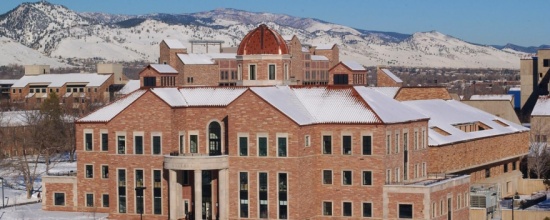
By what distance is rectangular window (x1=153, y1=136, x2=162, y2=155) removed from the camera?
69812 mm

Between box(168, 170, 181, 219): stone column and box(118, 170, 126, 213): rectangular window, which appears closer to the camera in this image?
box(168, 170, 181, 219): stone column

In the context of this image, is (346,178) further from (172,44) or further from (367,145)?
(172,44)

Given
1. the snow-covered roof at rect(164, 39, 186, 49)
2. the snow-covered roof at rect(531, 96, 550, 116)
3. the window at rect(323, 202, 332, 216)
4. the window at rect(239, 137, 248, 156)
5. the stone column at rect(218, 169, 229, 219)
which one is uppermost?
the snow-covered roof at rect(164, 39, 186, 49)

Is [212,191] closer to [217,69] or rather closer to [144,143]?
[144,143]

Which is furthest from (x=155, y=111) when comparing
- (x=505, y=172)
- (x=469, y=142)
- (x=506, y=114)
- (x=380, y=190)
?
(x=506, y=114)

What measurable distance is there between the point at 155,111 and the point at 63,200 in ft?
30.2

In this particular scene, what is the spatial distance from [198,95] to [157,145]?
12.9ft

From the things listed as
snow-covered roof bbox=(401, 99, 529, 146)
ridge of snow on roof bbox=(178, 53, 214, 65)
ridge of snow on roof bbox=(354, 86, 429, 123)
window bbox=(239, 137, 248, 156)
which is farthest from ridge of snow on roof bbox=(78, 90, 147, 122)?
ridge of snow on roof bbox=(178, 53, 214, 65)

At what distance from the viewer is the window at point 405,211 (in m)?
65.6

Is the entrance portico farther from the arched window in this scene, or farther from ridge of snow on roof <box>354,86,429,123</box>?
ridge of snow on roof <box>354,86,429,123</box>

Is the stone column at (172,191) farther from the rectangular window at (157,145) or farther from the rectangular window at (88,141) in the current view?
the rectangular window at (88,141)

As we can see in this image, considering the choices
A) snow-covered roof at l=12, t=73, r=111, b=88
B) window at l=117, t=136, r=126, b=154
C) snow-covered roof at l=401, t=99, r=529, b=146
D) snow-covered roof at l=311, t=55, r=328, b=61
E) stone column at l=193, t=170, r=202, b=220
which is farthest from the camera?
snow-covered roof at l=12, t=73, r=111, b=88

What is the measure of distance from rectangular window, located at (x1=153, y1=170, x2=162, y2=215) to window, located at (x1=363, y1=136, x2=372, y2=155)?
38.3 ft

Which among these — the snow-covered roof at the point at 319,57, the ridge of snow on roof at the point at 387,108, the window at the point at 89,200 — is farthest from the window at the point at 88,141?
the snow-covered roof at the point at 319,57
